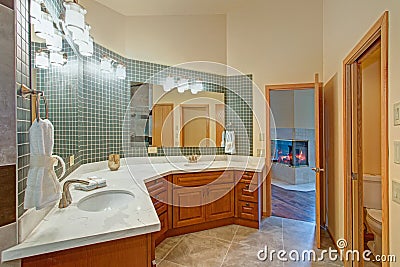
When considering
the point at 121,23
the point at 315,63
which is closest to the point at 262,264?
the point at 315,63

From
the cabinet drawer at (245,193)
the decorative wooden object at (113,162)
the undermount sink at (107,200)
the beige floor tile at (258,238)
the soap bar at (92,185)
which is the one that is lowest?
the beige floor tile at (258,238)

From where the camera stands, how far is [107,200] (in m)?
1.96

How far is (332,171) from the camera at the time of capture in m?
3.14

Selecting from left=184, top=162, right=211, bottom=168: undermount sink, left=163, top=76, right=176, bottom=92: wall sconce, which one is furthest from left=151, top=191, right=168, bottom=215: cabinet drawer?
left=163, top=76, right=176, bottom=92: wall sconce

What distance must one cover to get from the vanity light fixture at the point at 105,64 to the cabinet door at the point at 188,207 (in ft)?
5.26

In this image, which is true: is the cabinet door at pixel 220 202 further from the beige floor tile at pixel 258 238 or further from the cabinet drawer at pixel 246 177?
the beige floor tile at pixel 258 238

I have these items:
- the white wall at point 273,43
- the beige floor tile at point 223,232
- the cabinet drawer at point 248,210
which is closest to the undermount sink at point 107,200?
the beige floor tile at point 223,232

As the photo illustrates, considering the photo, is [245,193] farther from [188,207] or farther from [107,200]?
[107,200]

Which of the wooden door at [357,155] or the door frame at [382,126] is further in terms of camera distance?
the wooden door at [357,155]

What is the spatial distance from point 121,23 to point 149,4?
1.47 feet

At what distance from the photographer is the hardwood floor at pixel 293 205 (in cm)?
402

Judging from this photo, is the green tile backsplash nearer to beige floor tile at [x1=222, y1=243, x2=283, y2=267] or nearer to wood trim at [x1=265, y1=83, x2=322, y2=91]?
wood trim at [x1=265, y1=83, x2=322, y2=91]

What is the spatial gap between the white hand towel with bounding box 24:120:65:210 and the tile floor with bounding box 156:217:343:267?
169 cm

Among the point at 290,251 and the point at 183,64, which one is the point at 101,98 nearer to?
the point at 183,64
